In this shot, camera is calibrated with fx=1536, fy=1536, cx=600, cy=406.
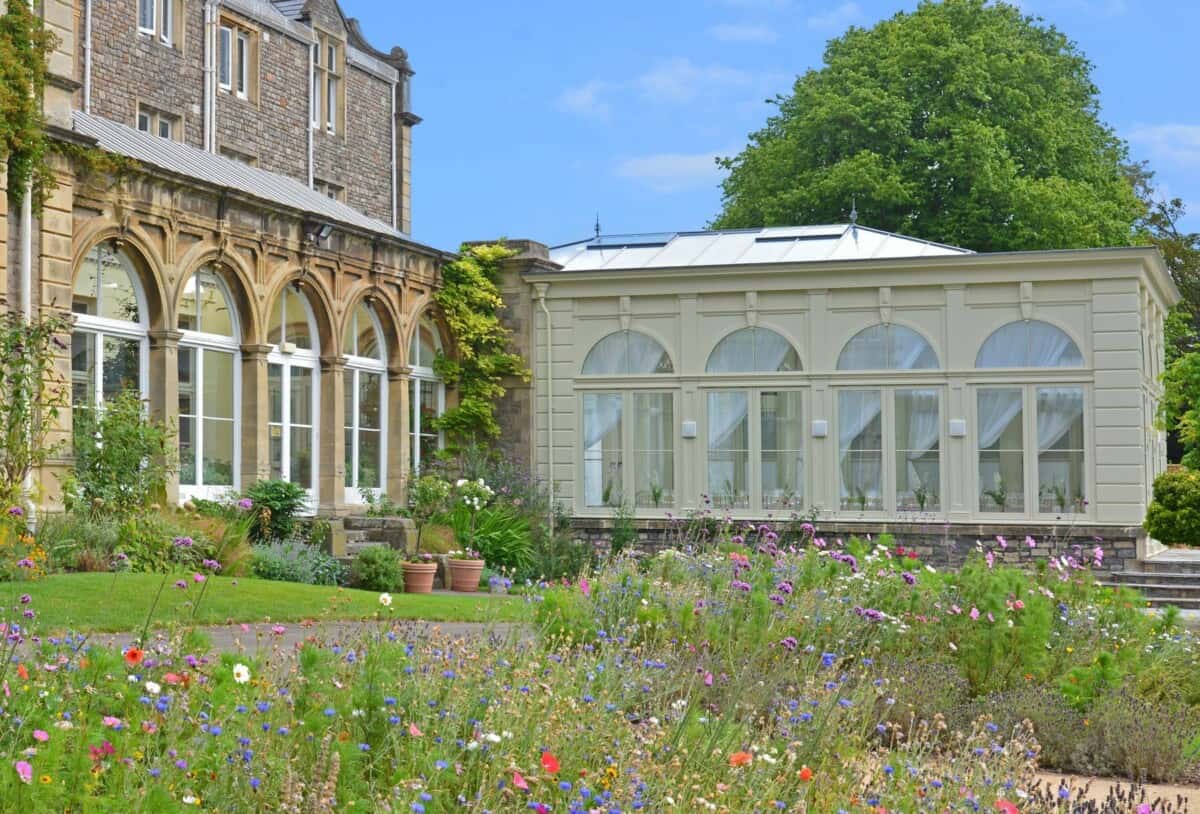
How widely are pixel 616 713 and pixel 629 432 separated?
617 inches

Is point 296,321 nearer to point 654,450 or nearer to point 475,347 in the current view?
point 475,347

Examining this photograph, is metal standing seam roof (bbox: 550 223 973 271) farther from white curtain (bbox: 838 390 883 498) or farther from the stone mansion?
the stone mansion

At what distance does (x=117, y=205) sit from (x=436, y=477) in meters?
6.16

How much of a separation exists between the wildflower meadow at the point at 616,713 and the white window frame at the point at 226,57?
19.9 meters

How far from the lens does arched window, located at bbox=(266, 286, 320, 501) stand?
18.1 meters

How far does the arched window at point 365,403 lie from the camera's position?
19.5 metres

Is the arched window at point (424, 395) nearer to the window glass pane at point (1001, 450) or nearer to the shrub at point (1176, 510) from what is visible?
the window glass pane at point (1001, 450)

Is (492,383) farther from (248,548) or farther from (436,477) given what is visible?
(248,548)

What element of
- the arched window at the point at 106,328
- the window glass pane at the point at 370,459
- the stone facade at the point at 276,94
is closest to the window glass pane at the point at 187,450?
the arched window at the point at 106,328

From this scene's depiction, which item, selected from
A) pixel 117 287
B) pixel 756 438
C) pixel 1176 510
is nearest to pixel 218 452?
pixel 117 287

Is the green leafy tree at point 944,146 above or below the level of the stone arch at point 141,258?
above

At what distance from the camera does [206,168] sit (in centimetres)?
1838

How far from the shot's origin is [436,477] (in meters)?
20.0

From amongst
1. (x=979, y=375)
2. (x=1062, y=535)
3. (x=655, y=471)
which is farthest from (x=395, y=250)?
(x=1062, y=535)
